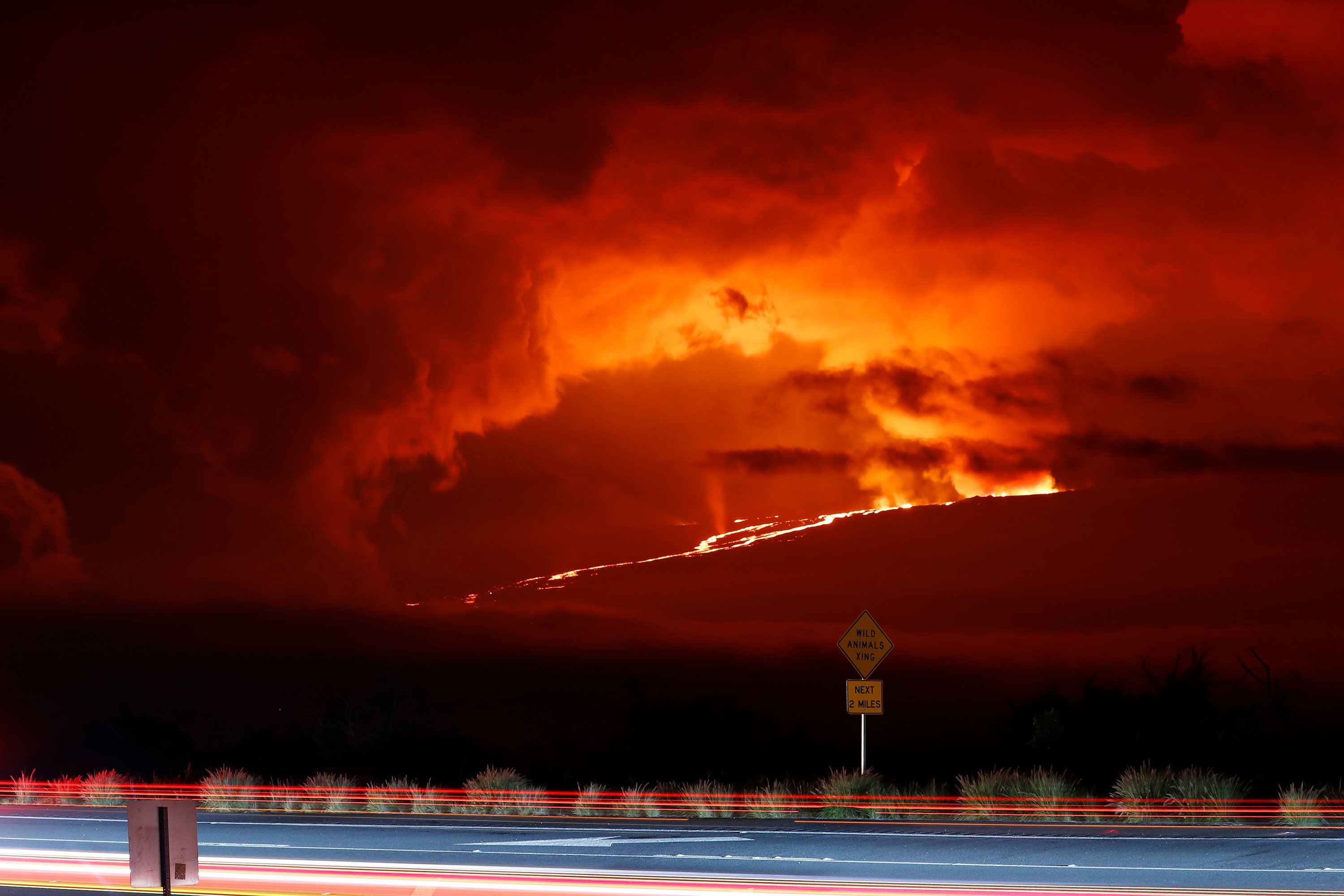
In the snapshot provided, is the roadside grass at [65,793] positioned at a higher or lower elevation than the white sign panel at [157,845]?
lower

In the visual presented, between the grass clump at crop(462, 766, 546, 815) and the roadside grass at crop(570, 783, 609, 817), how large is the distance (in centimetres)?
66

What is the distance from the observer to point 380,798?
29.1 meters

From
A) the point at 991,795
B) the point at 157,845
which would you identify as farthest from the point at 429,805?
the point at 157,845

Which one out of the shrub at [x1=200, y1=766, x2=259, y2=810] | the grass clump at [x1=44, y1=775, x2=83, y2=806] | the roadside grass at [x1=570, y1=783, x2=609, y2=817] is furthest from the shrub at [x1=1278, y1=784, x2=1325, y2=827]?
the grass clump at [x1=44, y1=775, x2=83, y2=806]

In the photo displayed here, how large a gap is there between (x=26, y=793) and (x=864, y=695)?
16777mm

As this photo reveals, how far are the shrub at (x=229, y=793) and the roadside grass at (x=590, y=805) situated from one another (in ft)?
20.1

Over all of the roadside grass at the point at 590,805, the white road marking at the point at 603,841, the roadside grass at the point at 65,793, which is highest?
the white road marking at the point at 603,841

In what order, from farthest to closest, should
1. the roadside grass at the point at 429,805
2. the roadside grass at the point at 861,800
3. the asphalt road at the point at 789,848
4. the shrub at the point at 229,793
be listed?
the shrub at the point at 229,793 → the roadside grass at the point at 429,805 → the roadside grass at the point at 861,800 → the asphalt road at the point at 789,848

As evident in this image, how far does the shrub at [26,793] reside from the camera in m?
32.2

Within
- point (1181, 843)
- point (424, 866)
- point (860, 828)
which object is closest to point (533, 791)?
→ point (860, 828)

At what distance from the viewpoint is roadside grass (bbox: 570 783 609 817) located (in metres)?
27.4

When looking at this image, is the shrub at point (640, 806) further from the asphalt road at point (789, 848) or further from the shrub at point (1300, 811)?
the shrub at point (1300, 811)

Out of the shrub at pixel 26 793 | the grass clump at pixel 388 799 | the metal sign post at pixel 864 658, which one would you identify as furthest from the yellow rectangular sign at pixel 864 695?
the shrub at pixel 26 793

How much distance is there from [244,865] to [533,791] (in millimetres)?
10311
